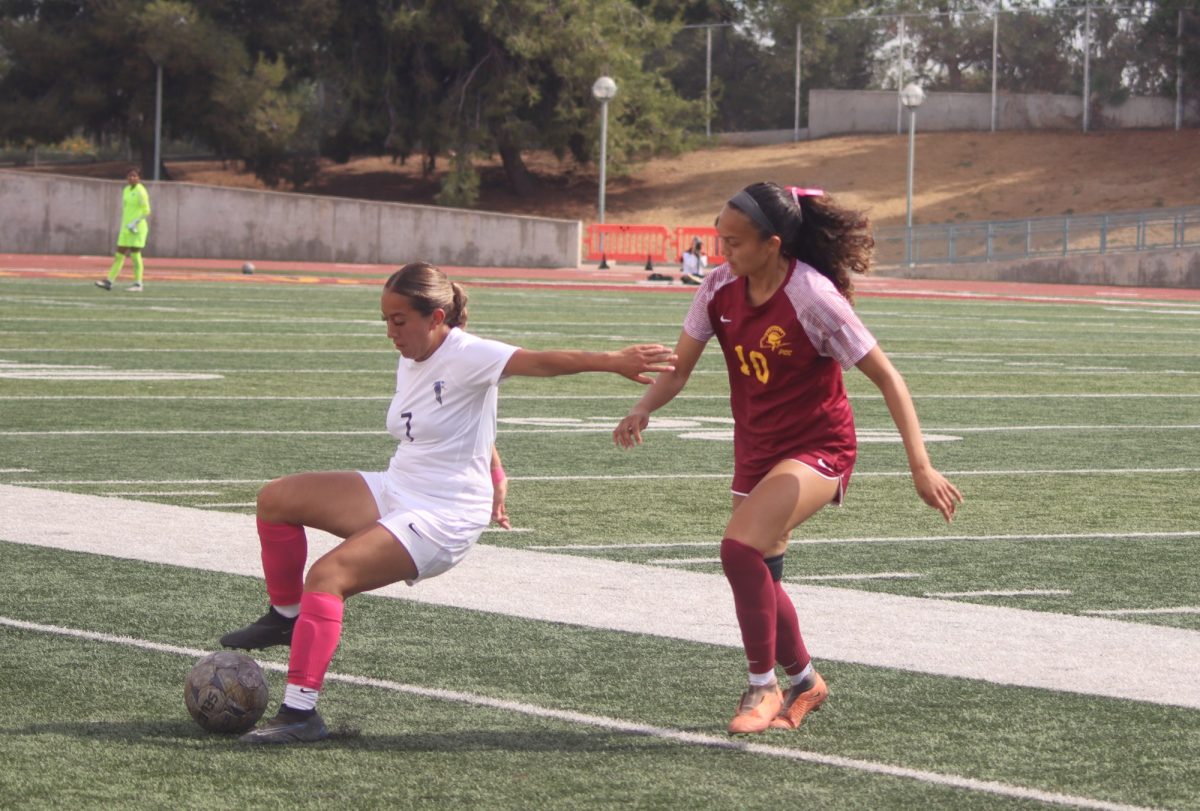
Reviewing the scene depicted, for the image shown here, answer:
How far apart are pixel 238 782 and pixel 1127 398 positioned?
1313 centimetres

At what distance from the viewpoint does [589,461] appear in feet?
39.6

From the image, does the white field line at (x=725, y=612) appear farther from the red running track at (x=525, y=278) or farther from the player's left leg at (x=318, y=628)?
the red running track at (x=525, y=278)

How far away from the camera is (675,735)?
5574mm

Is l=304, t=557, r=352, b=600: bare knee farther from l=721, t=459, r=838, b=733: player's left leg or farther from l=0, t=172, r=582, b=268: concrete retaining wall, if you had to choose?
l=0, t=172, r=582, b=268: concrete retaining wall

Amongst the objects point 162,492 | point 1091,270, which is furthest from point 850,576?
point 1091,270

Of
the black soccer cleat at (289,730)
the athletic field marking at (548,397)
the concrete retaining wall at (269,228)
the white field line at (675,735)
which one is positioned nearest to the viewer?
the white field line at (675,735)

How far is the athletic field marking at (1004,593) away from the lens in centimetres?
778

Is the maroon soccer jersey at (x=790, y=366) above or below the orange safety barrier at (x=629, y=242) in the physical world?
below

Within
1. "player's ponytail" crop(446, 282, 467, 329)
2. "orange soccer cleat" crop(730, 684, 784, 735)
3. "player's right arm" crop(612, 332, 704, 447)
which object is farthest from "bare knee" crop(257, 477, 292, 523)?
"orange soccer cleat" crop(730, 684, 784, 735)

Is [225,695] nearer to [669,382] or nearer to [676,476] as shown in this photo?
[669,382]

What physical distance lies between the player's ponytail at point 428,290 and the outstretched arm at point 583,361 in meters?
0.21

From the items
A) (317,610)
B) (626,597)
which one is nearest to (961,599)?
(626,597)

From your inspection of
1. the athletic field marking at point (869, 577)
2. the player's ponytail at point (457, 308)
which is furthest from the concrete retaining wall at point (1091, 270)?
the player's ponytail at point (457, 308)

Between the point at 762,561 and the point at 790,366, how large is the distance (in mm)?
584
